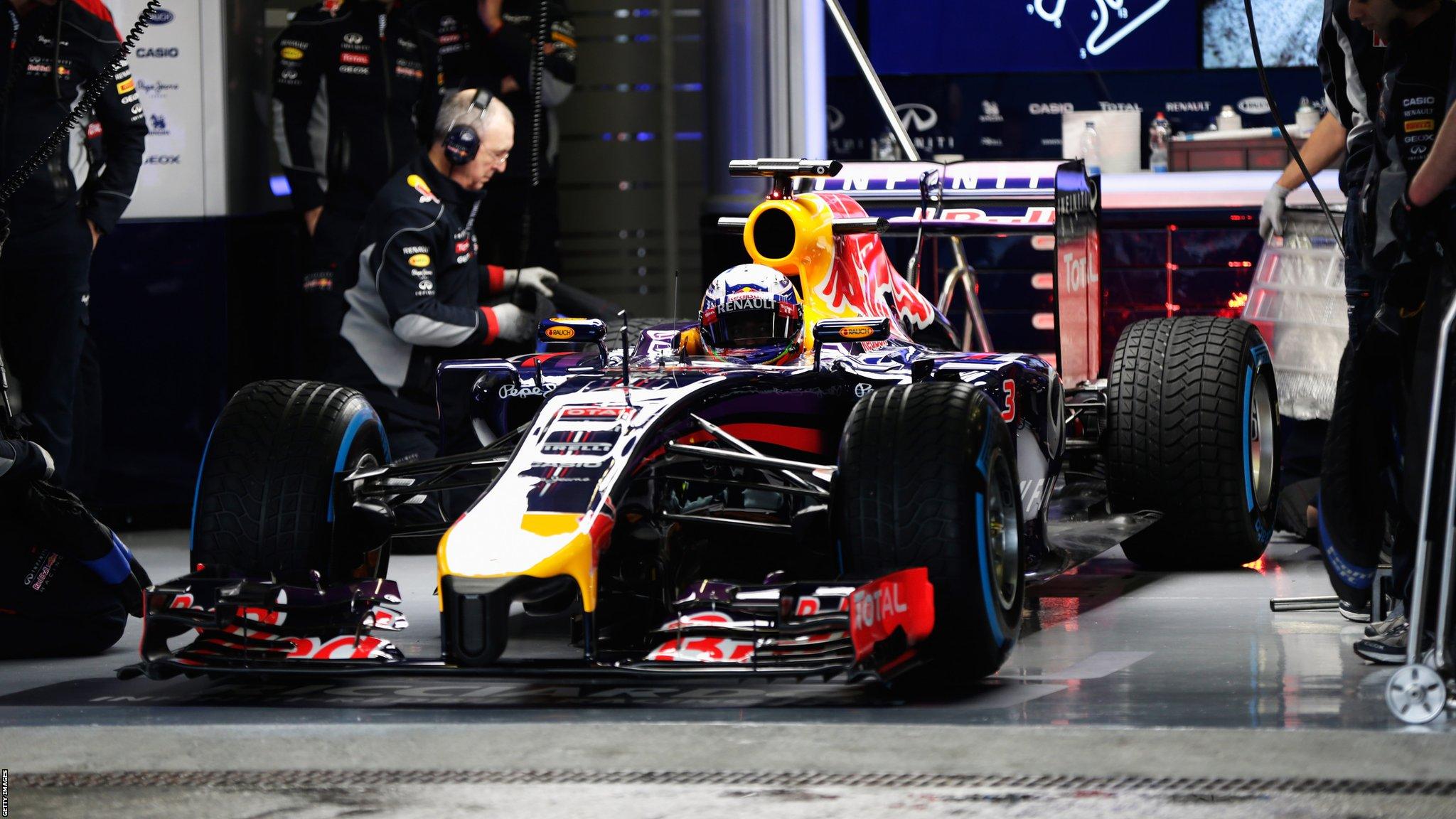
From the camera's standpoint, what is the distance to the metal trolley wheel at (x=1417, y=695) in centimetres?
472

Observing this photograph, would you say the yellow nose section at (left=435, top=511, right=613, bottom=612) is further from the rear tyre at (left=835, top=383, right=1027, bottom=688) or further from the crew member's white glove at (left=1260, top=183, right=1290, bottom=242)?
the crew member's white glove at (left=1260, top=183, right=1290, bottom=242)

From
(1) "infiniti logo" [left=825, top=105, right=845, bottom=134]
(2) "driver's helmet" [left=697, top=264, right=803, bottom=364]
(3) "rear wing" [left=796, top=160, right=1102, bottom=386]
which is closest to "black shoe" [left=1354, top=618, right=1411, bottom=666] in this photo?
(2) "driver's helmet" [left=697, top=264, right=803, bottom=364]

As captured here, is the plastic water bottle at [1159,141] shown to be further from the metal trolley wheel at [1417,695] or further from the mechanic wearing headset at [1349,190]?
the metal trolley wheel at [1417,695]

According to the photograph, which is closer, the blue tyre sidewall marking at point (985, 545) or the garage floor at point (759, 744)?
the garage floor at point (759, 744)

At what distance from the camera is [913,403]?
547cm

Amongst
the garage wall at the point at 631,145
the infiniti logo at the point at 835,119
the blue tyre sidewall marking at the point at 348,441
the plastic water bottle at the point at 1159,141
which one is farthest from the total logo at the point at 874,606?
the infiniti logo at the point at 835,119

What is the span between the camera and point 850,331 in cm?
612

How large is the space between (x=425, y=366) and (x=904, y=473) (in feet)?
14.4

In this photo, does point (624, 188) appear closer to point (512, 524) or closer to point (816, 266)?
point (816, 266)

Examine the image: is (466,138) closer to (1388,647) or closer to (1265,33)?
(1265,33)

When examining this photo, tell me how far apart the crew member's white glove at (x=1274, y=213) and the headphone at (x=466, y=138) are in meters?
3.30

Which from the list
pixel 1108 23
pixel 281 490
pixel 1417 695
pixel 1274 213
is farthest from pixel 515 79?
pixel 1417 695

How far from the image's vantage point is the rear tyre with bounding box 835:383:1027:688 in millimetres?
5266

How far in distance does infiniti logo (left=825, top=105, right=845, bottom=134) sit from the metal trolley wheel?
7.37 metres
